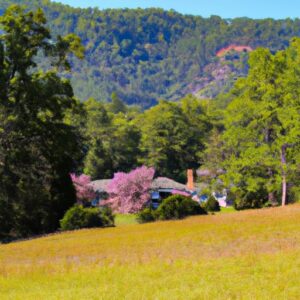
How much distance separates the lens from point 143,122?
10700 cm

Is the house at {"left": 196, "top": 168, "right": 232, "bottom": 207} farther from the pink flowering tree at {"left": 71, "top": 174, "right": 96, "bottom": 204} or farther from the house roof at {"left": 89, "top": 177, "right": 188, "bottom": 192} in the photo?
the pink flowering tree at {"left": 71, "top": 174, "right": 96, "bottom": 204}

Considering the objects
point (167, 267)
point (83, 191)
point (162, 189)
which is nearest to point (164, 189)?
point (162, 189)

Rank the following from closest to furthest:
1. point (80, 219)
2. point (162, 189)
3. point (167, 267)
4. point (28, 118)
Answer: point (167, 267)
point (28, 118)
point (80, 219)
point (162, 189)

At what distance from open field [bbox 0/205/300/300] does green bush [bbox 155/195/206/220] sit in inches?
389

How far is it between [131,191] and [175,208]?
29963mm

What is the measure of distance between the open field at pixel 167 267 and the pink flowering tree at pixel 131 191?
1531 inches

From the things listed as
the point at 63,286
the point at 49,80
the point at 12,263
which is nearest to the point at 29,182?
the point at 49,80

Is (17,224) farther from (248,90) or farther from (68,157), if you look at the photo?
(248,90)

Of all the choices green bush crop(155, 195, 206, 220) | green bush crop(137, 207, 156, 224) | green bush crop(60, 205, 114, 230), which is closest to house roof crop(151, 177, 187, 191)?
green bush crop(137, 207, 156, 224)

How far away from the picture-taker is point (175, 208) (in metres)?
31.6

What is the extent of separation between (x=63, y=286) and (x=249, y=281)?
13.5 feet

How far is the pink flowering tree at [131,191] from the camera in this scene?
60.7 m

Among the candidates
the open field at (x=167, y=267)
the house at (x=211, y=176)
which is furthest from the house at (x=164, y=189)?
the open field at (x=167, y=267)

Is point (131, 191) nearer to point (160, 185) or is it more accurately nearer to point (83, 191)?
point (83, 191)
